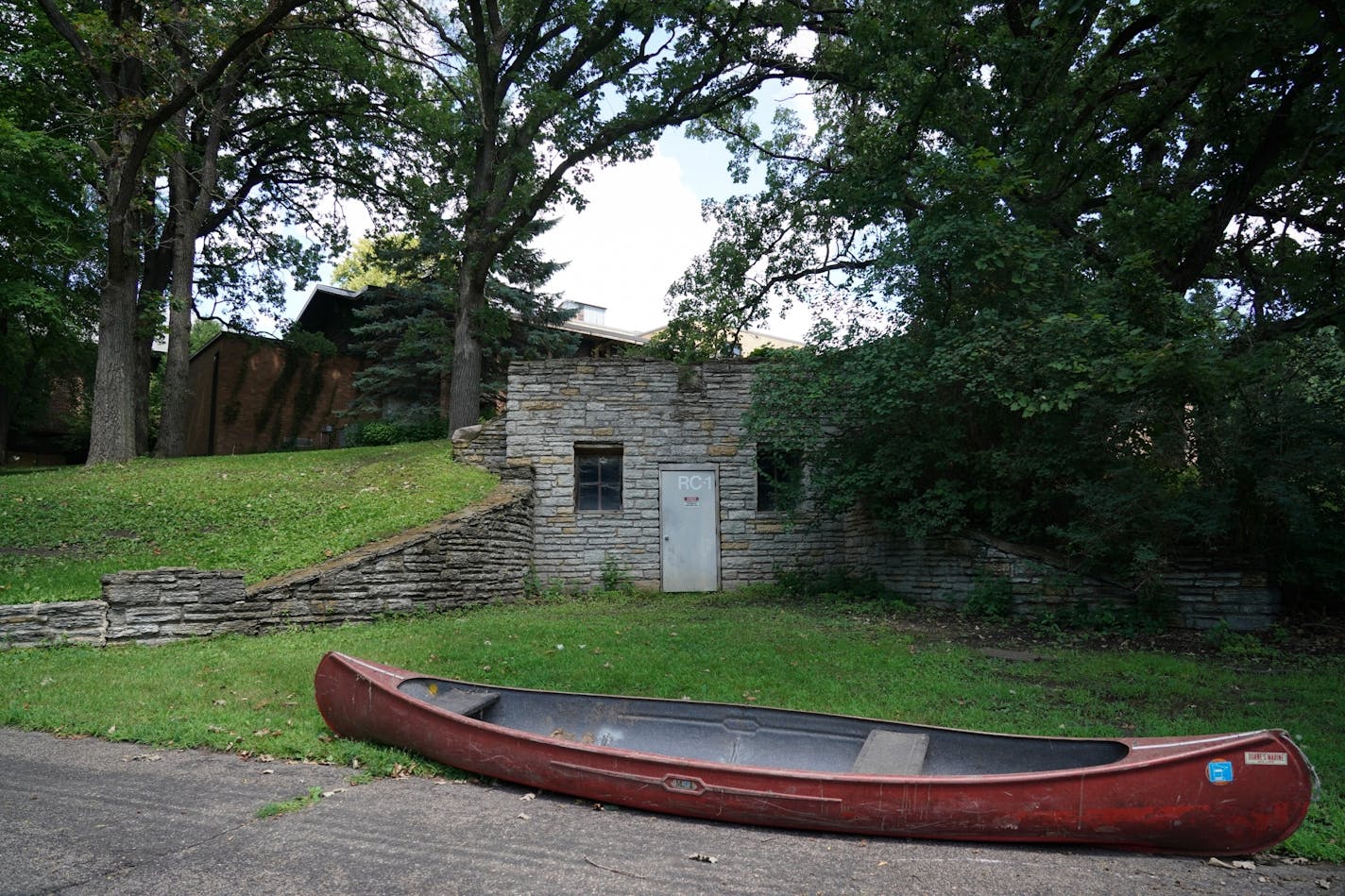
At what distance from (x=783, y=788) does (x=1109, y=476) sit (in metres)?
7.21

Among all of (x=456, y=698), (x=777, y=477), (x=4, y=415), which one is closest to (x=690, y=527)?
(x=777, y=477)

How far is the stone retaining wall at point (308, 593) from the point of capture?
27.3 feet

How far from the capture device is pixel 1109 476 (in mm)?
9539

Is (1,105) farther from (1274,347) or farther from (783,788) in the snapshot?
(1274,347)

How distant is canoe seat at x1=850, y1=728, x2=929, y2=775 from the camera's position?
172 inches

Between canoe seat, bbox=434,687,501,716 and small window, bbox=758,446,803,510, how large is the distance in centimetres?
812

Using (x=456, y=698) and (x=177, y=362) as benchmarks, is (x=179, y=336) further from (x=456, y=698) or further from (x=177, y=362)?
(x=456, y=698)

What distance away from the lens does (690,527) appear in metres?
14.0

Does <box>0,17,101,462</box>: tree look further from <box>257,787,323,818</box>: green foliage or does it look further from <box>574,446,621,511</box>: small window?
<box>257,787,323,818</box>: green foliage

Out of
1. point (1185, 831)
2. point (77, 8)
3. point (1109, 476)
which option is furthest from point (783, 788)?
point (77, 8)

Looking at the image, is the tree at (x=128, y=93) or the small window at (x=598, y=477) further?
the small window at (x=598, y=477)

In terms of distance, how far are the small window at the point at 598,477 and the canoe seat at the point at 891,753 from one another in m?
9.61

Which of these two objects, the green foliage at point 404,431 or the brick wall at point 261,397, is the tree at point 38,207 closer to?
the brick wall at point 261,397

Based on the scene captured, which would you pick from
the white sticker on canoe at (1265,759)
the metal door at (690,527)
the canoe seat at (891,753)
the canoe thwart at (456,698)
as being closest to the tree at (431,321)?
the metal door at (690,527)
